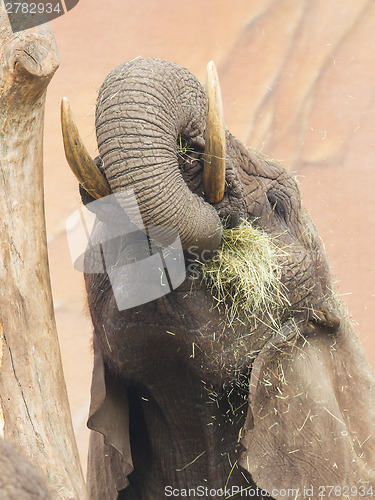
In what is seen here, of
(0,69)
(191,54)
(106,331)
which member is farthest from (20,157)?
(191,54)

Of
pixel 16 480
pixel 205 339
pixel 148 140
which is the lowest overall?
pixel 205 339

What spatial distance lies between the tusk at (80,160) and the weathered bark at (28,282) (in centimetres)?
9

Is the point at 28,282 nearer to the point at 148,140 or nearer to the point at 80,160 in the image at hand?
the point at 80,160

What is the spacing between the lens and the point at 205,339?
7.47 ft

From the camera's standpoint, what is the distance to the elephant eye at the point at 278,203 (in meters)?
2.51

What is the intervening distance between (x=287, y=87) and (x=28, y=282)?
11.7ft

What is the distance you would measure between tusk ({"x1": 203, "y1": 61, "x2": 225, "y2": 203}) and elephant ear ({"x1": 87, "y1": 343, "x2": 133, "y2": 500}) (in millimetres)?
689

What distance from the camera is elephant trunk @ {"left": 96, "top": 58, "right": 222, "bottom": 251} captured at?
1.86 m

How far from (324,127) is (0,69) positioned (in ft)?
11.8

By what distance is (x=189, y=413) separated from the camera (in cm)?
253

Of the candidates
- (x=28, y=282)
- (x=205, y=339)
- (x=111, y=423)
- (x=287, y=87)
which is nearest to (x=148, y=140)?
(x=28, y=282)

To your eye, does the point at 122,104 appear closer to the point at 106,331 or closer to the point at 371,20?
the point at 106,331

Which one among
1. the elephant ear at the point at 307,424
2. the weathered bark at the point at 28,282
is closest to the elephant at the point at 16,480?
the weathered bark at the point at 28,282

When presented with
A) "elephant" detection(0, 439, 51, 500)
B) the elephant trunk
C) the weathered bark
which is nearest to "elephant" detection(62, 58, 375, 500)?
the elephant trunk
